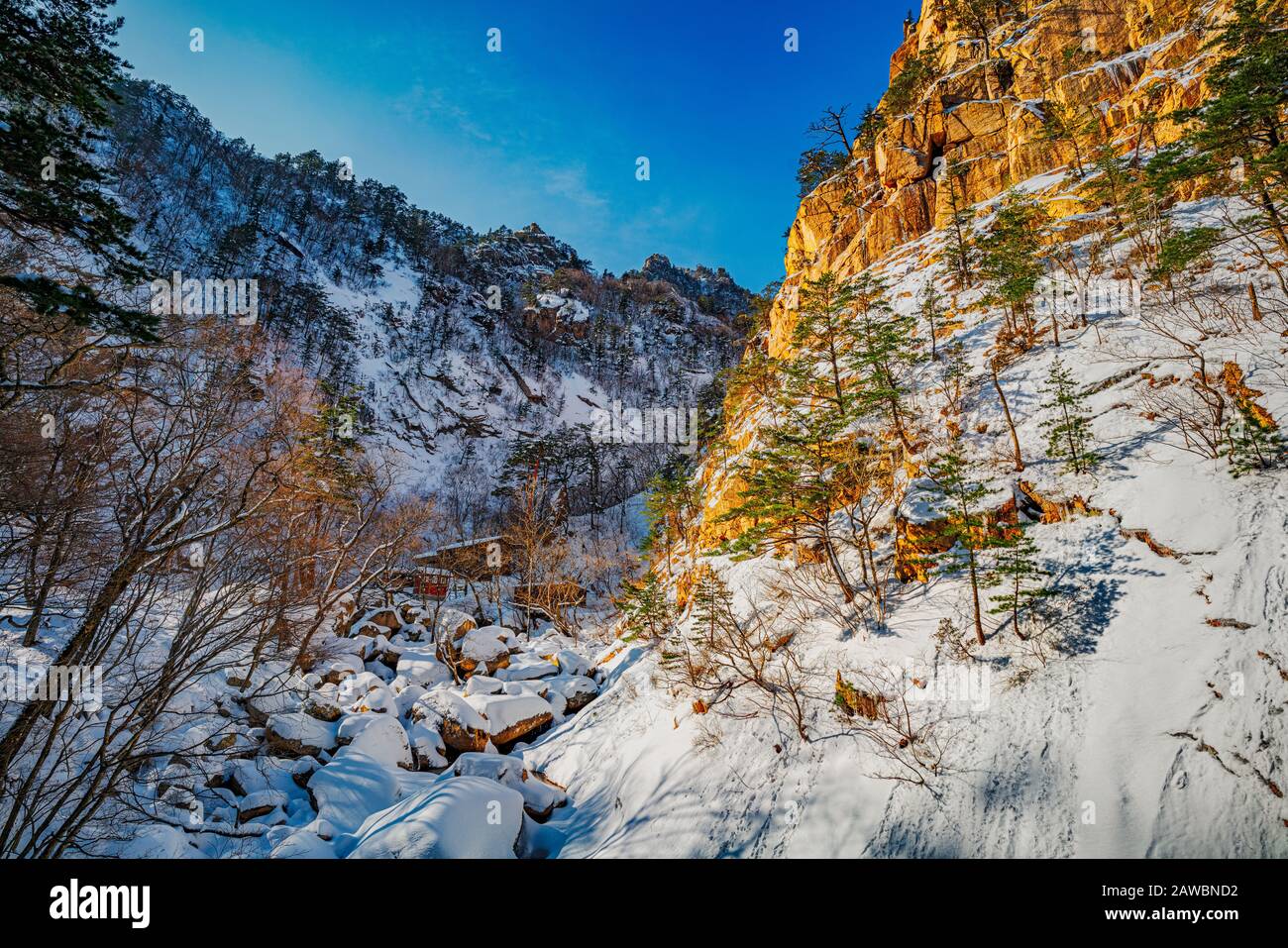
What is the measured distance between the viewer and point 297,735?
10297 millimetres

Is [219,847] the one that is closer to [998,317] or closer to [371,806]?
[371,806]

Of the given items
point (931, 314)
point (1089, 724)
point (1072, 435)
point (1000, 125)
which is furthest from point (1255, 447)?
point (1000, 125)

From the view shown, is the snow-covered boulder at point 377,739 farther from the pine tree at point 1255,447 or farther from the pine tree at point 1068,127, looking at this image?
the pine tree at point 1068,127

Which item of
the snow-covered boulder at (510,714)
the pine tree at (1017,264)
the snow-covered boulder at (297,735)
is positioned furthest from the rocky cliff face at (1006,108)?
the snow-covered boulder at (297,735)

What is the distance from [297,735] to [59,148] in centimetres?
1122

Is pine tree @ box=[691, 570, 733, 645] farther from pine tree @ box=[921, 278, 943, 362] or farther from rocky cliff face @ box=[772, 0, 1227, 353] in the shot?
rocky cliff face @ box=[772, 0, 1227, 353]

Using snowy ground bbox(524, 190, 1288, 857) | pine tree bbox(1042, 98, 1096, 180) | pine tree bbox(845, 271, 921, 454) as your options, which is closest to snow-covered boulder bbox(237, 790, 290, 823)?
snowy ground bbox(524, 190, 1288, 857)

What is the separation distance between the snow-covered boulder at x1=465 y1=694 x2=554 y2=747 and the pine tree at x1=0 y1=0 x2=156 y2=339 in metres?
9.97

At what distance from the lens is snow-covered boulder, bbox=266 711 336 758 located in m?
10.1

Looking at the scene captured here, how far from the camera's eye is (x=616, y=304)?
7875cm

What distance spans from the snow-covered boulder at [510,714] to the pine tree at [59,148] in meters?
9.97
